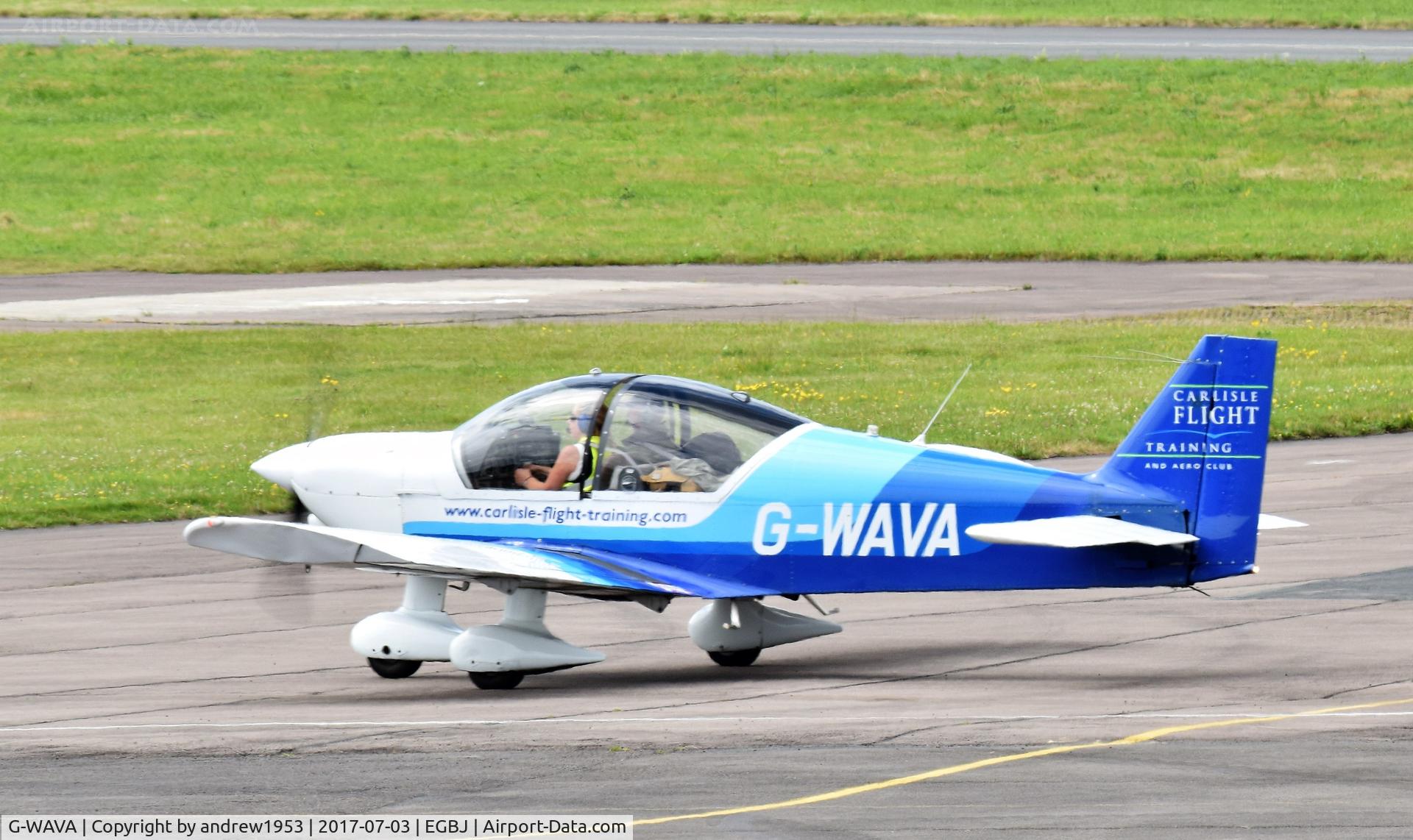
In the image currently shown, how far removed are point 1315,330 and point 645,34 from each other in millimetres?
40778

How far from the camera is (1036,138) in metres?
56.8

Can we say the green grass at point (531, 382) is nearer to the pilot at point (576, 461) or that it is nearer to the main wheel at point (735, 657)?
the pilot at point (576, 461)

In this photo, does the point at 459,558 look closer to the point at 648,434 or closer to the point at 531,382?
the point at 648,434

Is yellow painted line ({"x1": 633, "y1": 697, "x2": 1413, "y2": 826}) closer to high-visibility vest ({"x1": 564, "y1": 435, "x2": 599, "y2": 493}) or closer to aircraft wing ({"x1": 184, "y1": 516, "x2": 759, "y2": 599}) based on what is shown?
aircraft wing ({"x1": 184, "y1": 516, "x2": 759, "y2": 599})

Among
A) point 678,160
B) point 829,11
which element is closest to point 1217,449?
point 678,160

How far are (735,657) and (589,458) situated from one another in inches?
84.4

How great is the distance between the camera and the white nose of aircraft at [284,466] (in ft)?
51.1

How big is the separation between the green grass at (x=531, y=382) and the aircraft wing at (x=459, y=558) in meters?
9.24

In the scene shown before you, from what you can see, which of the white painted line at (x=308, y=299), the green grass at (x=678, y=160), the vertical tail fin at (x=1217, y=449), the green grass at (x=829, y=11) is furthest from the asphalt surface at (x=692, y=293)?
the green grass at (x=829, y=11)

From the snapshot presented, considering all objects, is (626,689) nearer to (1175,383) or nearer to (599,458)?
(599,458)

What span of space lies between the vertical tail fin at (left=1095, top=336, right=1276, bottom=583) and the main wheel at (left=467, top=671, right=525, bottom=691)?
197 inches

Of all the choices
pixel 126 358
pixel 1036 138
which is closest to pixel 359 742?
pixel 126 358

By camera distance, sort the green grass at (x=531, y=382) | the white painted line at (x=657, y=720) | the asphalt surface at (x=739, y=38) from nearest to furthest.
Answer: the white painted line at (x=657, y=720)
the green grass at (x=531, y=382)
the asphalt surface at (x=739, y=38)

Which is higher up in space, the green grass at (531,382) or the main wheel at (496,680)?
the green grass at (531,382)
